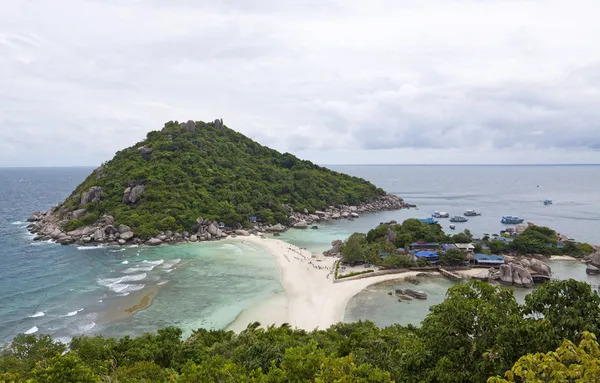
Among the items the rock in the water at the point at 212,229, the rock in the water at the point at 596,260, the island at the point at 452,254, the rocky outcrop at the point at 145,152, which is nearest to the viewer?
the island at the point at 452,254

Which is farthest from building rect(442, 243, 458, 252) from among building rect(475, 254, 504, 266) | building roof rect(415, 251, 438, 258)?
building rect(475, 254, 504, 266)

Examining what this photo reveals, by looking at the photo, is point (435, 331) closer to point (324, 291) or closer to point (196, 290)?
point (324, 291)

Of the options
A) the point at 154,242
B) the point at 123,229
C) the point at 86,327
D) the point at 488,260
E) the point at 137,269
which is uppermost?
the point at 123,229

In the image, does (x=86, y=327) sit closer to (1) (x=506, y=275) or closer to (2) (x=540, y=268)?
(1) (x=506, y=275)

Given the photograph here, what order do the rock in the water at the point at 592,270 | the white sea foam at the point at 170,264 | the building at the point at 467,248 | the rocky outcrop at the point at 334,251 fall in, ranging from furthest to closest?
the rocky outcrop at the point at 334,251 < the building at the point at 467,248 < the white sea foam at the point at 170,264 < the rock in the water at the point at 592,270

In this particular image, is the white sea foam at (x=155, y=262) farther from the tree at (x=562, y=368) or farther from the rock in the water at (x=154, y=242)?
the tree at (x=562, y=368)

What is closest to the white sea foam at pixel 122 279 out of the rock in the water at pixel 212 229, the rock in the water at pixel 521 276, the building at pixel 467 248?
the rock in the water at pixel 212 229

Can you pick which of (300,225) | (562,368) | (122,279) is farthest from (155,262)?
(562,368)
